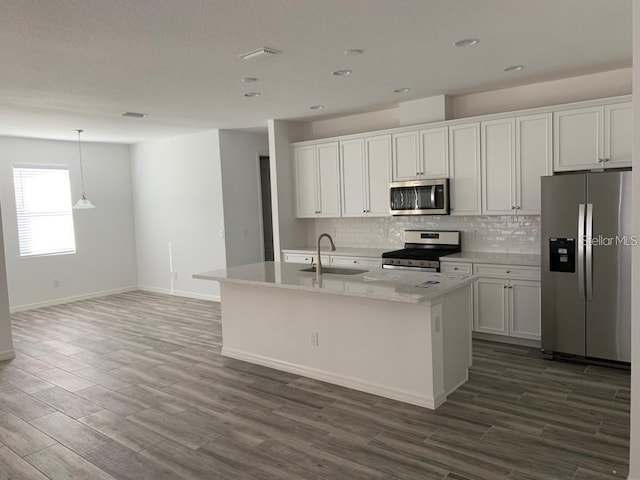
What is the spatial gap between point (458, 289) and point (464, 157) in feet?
6.90

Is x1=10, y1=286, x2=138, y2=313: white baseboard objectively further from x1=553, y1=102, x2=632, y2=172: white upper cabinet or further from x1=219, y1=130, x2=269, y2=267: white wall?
x1=553, y1=102, x2=632, y2=172: white upper cabinet

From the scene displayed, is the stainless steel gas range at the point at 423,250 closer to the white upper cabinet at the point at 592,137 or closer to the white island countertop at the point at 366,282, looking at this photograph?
the white island countertop at the point at 366,282

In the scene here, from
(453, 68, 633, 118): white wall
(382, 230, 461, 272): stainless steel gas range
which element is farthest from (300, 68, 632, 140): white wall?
(382, 230, 461, 272): stainless steel gas range

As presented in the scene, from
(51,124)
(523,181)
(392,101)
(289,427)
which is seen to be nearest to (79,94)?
(51,124)

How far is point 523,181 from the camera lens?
16.4 ft

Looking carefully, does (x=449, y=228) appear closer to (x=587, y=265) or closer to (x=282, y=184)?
(x=587, y=265)

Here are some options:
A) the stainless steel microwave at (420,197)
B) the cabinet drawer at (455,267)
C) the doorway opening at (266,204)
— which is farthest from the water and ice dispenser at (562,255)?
the doorway opening at (266,204)

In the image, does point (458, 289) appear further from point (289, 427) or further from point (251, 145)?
point (251, 145)

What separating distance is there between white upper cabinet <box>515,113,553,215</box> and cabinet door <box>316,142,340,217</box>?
238 cm

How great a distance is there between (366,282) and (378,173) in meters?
2.63

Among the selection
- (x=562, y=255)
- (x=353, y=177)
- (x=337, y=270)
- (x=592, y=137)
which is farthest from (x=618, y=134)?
(x=353, y=177)

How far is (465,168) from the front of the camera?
5387 mm

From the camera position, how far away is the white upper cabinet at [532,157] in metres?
4.83

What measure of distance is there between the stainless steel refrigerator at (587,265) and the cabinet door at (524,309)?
0.73 feet
